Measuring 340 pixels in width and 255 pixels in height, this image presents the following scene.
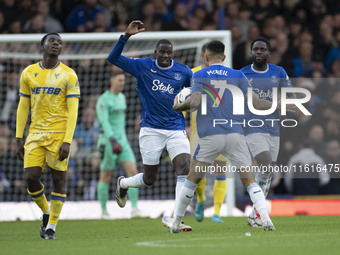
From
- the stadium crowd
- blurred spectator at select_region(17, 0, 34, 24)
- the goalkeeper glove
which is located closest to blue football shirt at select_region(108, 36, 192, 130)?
the goalkeeper glove

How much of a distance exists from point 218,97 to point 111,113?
5.02 m

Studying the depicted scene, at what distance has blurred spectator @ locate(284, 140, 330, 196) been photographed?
1451 centimetres

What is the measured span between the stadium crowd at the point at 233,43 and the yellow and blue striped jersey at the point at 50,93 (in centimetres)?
552

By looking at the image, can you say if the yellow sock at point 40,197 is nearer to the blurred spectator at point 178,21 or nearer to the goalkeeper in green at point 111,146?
the goalkeeper in green at point 111,146

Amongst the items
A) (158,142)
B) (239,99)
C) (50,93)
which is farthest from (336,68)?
(50,93)

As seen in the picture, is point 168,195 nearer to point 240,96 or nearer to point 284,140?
point 284,140

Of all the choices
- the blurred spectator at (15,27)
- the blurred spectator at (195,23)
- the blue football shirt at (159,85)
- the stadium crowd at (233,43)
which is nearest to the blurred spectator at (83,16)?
the stadium crowd at (233,43)

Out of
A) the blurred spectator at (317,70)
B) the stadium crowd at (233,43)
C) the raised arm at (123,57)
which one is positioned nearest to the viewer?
the raised arm at (123,57)

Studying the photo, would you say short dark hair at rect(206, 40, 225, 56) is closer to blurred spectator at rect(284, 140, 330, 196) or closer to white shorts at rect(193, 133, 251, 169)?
white shorts at rect(193, 133, 251, 169)

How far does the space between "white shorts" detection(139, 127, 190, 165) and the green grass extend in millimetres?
1028

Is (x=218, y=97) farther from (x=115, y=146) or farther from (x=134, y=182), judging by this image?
(x=115, y=146)

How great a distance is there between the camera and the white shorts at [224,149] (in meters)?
8.48

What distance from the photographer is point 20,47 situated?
14930 millimetres

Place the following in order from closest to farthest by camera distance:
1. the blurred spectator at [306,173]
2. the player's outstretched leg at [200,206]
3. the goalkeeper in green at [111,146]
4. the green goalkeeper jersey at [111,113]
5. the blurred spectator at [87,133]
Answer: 1. the player's outstretched leg at [200,206]
2. the green goalkeeper jersey at [111,113]
3. the goalkeeper in green at [111,146]
4. the blurred spectator at [306,173]
5. the blurred spectator at [87,133]
